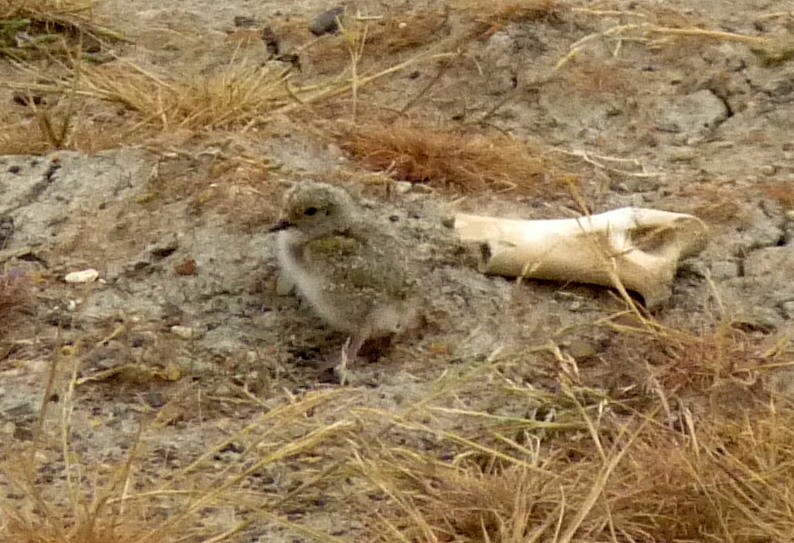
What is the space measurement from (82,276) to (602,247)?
123 cm

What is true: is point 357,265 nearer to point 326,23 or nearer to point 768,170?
point 768,170

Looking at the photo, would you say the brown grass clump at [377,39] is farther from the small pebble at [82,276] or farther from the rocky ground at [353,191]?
the small pebble at [82,276]

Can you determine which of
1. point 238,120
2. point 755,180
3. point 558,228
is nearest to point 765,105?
point 755,180

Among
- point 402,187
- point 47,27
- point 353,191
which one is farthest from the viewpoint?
point 47,27

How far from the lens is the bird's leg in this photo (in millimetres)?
2979

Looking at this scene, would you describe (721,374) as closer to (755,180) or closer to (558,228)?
(558,228)

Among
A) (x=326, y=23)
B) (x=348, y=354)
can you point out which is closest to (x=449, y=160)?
(x=348, y=354)

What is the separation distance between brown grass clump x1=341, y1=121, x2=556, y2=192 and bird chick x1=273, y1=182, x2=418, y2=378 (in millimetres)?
719

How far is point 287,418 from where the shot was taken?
2.77m

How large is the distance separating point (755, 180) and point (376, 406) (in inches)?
60.1

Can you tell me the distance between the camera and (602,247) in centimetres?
333

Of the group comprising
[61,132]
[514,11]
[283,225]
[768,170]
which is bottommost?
[768,170]

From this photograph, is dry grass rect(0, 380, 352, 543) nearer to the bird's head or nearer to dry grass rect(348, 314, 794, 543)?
dry grass rect(348, 314, 794, 543)

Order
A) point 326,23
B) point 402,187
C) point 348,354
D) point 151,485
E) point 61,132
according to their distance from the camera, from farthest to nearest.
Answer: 1. point 326,23
2. point 61,132
3. point 402,187
4. point 348,354
5. point 151,485
